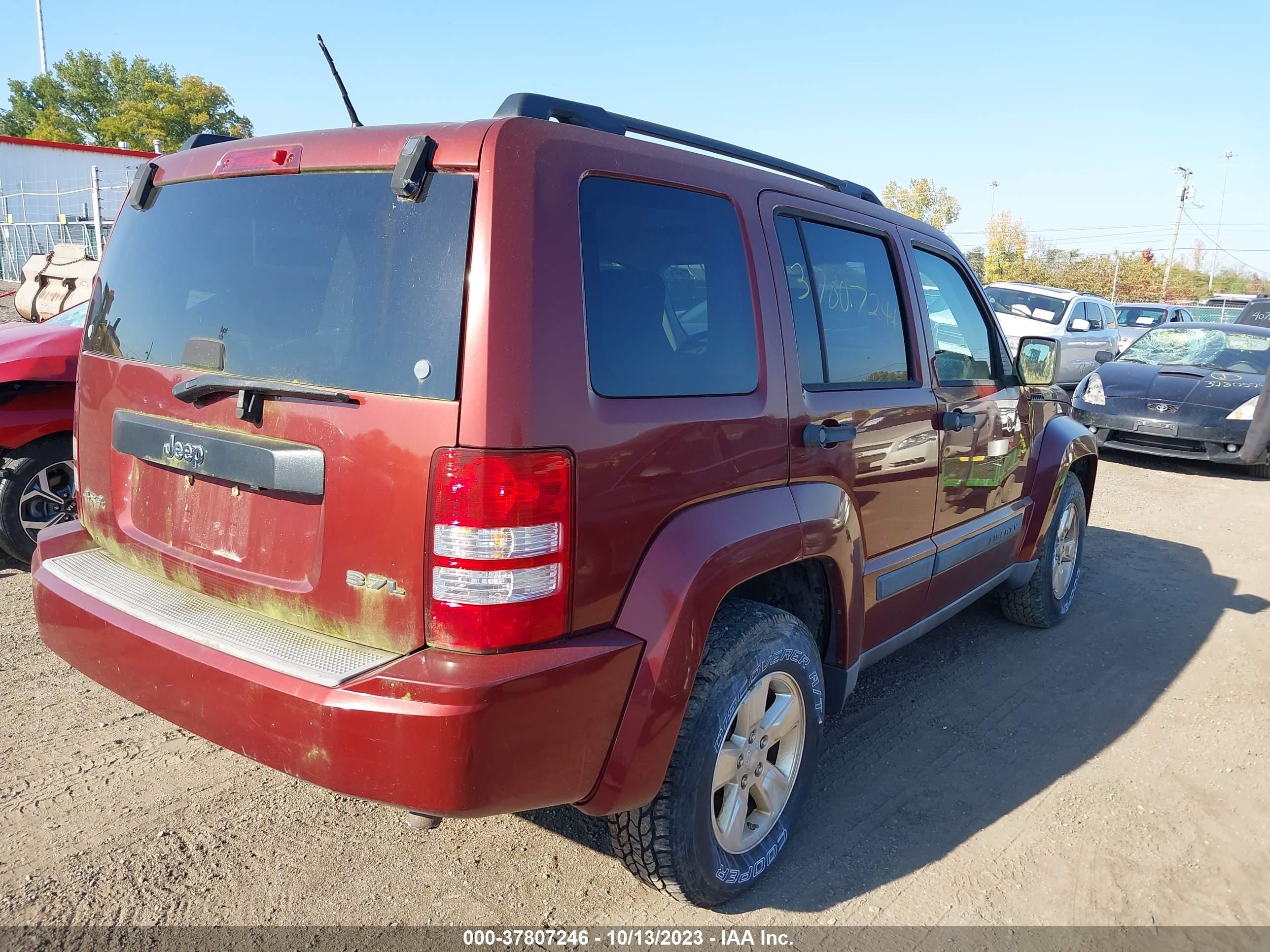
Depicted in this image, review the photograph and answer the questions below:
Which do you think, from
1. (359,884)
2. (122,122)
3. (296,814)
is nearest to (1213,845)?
(359,884)

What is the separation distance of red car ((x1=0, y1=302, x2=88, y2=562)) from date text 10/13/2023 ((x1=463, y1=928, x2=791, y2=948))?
356 centimetres

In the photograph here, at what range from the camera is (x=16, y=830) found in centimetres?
268

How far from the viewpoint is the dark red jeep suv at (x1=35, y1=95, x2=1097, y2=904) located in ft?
6.35

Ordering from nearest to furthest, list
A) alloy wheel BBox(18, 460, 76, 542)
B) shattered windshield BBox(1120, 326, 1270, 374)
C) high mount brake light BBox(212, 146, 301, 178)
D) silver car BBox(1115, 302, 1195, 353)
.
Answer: high mount brake light BBox(212, 146, 301, 178) → alloy wheel BBox(18, 460, 76, 542) → shattered windshield BBox(1120, 326, 1270, 374) → silver car BBox(1115, 302, 1195, 353)

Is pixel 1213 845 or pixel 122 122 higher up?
pixel 122 122

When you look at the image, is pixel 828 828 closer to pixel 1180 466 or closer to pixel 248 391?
pixel 248 391

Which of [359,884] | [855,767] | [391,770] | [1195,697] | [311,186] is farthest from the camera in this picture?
[1195,697]

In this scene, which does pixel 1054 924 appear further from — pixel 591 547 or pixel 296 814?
pixel 296 814

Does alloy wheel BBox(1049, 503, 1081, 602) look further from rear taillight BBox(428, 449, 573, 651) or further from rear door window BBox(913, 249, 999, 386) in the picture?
rear taillight BBox(428, 449, 573, 651)

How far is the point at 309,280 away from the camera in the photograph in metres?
2.17

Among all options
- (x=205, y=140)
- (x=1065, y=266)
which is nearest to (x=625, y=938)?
(x=205, y=140)

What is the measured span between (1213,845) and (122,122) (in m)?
63.3

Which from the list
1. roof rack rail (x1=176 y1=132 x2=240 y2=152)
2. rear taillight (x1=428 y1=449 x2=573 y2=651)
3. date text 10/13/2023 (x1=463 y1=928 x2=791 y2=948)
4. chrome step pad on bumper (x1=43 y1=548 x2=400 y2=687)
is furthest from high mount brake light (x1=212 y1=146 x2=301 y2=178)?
date text 10/13/2023 (x1=463 y1=928 x2=791 y2=948)

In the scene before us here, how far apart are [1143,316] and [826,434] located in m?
22.8
